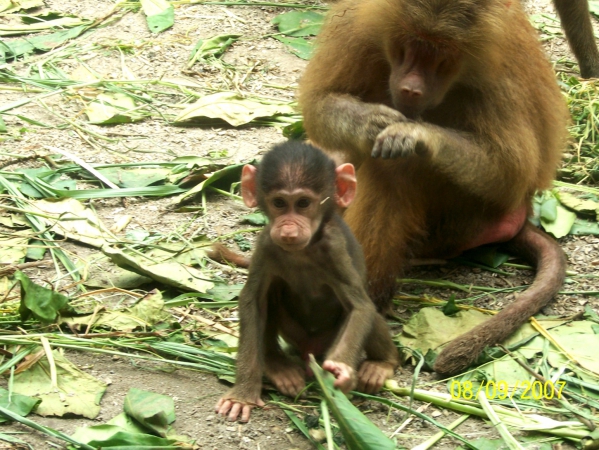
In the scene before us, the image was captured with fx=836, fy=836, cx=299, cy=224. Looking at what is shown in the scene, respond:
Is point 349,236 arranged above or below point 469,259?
above

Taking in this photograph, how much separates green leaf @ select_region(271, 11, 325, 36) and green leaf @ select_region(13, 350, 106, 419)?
5.53m

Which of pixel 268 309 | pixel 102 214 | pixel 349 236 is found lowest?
pixel 102 214

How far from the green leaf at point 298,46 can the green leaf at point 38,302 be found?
4.73m

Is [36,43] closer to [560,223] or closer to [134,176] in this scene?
[134,176]

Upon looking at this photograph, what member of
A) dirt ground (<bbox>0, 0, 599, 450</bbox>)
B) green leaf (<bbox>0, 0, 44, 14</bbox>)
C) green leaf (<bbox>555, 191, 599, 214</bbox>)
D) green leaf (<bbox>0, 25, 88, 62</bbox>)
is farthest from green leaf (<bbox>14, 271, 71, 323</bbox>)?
green leaf (<bbox>0, 0, 44, 14</bbox>)

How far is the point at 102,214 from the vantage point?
231 inches

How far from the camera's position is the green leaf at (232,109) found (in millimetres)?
7094

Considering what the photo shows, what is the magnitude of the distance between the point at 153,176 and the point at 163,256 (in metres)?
1.09

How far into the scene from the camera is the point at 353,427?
348 centimetres

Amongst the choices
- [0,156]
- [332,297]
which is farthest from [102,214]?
[332,297]

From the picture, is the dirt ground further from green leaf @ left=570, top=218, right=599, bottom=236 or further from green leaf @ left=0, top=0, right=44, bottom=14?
green leaf @ left=0, top=0, right=44, bottom=14

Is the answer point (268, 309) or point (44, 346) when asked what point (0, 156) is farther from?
point (268, 309)

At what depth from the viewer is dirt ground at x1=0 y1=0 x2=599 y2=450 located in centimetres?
385

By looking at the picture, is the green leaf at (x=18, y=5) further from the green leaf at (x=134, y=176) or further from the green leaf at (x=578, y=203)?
the green leaf at (x=578, y=203)
